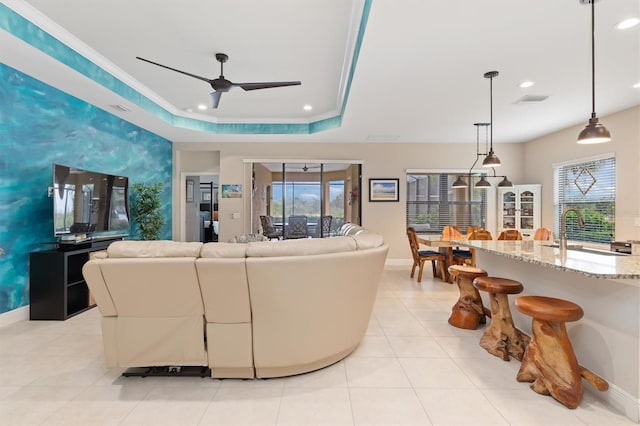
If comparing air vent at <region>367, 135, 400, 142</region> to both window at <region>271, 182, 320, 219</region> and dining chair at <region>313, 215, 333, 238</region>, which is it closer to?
window at <region>271, 182, 320, 219</region>

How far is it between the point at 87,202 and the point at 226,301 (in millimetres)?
3301

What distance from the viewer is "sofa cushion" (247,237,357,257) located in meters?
2.02

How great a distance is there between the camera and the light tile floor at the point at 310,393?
1.82 meters

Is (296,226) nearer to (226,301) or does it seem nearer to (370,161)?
(370,161)

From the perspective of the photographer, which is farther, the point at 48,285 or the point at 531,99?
the point at 531,99

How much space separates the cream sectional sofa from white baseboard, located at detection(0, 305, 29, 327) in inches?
88.0

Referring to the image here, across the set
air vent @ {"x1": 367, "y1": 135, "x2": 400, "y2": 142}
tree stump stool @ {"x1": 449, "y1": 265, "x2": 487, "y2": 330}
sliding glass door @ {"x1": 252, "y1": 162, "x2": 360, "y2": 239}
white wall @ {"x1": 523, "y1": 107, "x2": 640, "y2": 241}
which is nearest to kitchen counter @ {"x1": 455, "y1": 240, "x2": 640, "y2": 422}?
tree stump stool @ {"x1": 449, "y1": 265, "x2": 487, "y2": 330}

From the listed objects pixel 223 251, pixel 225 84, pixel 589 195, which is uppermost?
pixel 225 84

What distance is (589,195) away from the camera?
5.15 meters

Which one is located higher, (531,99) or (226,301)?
(531,99)

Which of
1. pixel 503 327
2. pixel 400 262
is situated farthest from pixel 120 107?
pixel 400 262

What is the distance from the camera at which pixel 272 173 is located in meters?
7.04

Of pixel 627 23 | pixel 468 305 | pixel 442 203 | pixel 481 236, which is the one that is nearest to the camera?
pixel 627 23

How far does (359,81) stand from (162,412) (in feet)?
11.8
